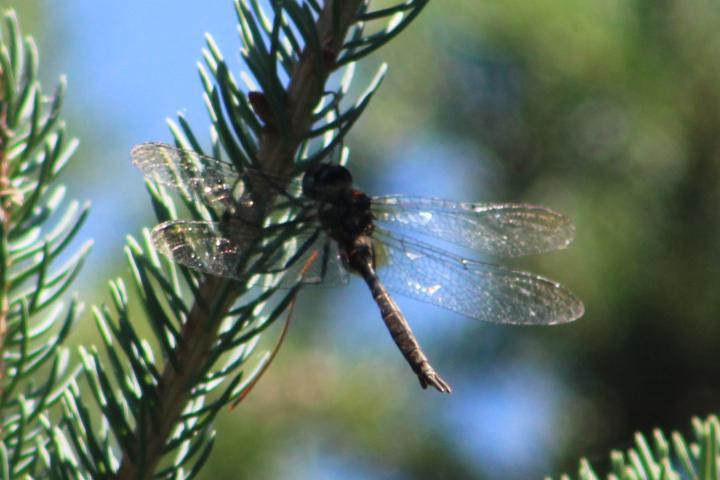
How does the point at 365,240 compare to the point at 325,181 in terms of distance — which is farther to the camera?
the point at 365,240

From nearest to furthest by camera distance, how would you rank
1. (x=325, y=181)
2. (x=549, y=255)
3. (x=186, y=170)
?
(x=186, y=170), (x=325, y=181), (x=549, y=255)

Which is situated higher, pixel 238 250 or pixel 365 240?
pixel 365 240

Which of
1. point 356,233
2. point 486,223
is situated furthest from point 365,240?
point 486,223

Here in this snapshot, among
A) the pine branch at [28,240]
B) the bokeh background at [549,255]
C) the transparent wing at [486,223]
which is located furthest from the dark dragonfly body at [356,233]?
the bokeh background at [549,255]

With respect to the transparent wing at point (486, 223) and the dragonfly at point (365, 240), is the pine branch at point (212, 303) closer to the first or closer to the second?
the dragonfly at point (365, 240)

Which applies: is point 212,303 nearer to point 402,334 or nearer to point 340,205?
point 340,205
